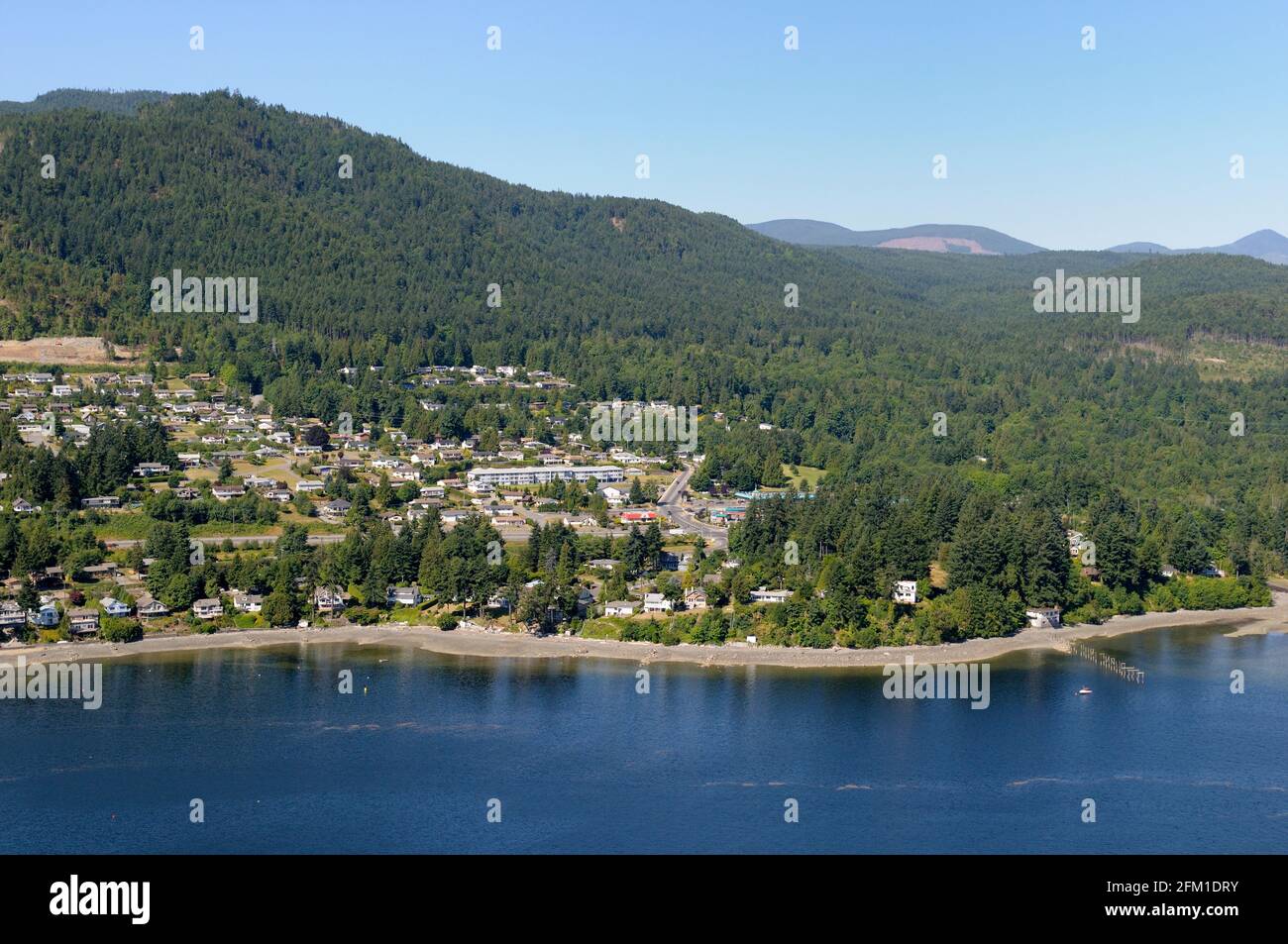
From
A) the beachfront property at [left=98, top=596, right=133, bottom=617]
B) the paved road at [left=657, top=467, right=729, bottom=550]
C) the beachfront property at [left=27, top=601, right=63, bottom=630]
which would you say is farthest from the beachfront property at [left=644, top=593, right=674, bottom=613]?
the beachfront property at [left=27, top=601, right=63, bottom=630]

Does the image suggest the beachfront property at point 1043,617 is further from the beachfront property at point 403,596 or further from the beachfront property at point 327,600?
the beachfront property at point 327,600

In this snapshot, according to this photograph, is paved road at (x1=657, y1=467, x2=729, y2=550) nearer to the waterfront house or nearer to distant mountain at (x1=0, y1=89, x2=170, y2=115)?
the waterfront house

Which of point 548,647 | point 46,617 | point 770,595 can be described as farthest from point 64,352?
point 770,595

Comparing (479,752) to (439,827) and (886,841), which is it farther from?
(886,841)

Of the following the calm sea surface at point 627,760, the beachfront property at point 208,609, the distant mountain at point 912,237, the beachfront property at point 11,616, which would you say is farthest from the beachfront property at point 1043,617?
the distant mountain at point 912,237

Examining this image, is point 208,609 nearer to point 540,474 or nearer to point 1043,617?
point 540,474

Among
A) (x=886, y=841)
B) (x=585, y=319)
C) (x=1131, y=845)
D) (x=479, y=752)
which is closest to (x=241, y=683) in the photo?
(x=479, y=752)
